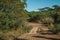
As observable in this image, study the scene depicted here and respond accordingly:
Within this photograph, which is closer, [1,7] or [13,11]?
[1,7]

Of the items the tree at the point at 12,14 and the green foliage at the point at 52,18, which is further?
the green foliage at the point at 52,18

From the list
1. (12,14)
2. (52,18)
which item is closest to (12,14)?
(12,14)

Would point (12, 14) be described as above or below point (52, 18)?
above

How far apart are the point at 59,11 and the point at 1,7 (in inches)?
556

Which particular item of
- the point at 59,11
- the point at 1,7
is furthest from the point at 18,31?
the point at 59,11

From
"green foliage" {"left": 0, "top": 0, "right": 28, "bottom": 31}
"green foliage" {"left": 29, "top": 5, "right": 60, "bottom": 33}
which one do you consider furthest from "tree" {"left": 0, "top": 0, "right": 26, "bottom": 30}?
"green foliage" {"left": 29, "top": 5, "right": 60, "bottom": 33}

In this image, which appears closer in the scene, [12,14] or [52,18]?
[12,14]

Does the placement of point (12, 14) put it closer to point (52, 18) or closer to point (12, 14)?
point (12, 14)

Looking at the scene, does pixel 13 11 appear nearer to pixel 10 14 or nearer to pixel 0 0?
pixel 10 14

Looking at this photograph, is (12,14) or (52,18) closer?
(12,14)

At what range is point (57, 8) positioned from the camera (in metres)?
33.2

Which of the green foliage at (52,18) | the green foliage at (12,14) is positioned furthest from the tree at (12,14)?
the green foliage at (52,18)

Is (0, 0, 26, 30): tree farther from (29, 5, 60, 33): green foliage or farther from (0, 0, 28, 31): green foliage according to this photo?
(29, 5, 60, 33): green foliage

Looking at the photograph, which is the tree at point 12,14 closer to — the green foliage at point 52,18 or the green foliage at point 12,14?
the green foliage at point 12,14
